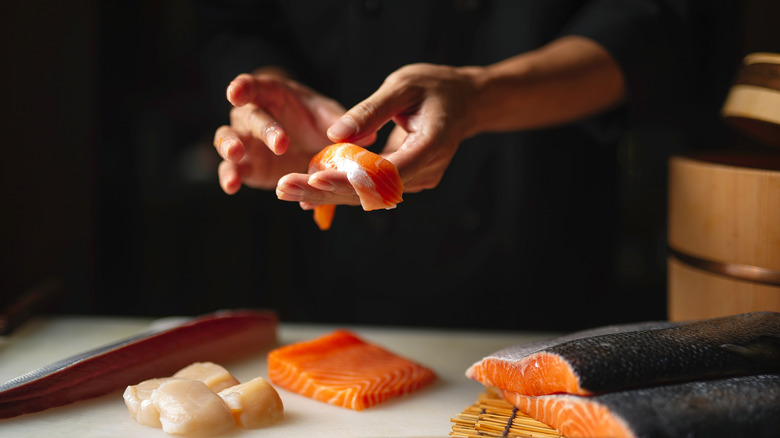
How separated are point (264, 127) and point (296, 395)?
57cm

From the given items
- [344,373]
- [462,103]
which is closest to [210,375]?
[344,373]

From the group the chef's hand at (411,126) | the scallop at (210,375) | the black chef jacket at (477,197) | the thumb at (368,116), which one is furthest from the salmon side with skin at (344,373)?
the black chef jacket at (477,197)

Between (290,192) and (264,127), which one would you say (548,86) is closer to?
(264,127)

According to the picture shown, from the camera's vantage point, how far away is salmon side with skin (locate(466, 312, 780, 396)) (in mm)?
1150

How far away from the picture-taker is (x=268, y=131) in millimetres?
1430

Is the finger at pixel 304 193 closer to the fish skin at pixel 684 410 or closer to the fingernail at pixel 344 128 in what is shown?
the fingernail at pixel 344 128

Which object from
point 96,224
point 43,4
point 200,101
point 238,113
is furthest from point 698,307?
point 43,4

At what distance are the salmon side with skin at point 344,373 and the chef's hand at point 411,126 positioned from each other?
37 centimetres

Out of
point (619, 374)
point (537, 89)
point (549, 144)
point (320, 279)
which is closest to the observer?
point (619, 374)

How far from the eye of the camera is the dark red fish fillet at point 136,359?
1.33m

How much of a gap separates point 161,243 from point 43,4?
0.97 m

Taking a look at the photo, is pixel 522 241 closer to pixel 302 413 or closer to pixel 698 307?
pixel 698 307

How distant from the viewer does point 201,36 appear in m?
2.58

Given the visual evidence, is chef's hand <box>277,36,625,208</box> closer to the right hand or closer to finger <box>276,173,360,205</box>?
finger <box>276,173,360,205</box>
